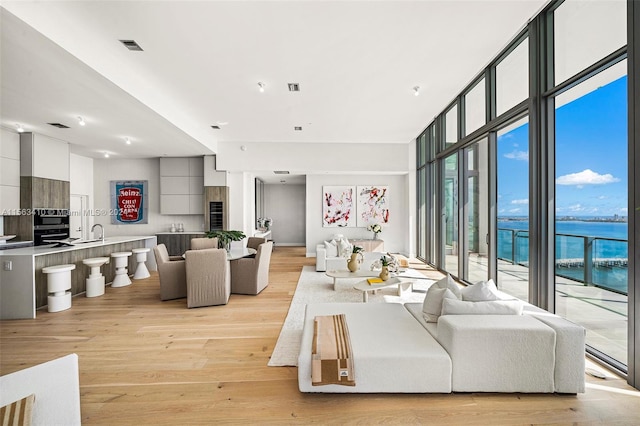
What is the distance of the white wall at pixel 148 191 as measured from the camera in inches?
304

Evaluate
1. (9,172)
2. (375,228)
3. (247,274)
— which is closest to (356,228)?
(375,228)

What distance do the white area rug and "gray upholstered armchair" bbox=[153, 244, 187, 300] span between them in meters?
1.78

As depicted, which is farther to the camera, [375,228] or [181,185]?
[375,228]

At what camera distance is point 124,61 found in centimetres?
342

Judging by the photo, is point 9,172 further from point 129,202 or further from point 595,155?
point 595,155

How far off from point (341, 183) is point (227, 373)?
6.58 meters

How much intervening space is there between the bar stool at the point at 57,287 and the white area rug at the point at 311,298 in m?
3.17

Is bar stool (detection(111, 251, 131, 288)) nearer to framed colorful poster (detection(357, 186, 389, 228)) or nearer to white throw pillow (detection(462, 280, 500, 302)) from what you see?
white throw pillow (detection(462, 280, 500, 302))

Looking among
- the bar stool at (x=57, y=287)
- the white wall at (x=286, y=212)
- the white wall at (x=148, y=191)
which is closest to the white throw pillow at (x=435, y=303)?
the bar stool at (x=57, y=287)

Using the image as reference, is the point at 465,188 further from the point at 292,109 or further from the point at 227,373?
the point at 227,373

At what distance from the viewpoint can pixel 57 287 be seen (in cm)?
389

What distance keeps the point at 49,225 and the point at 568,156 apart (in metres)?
8.69

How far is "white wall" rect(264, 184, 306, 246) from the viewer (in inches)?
436

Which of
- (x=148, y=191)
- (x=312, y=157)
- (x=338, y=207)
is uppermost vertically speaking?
(x=312, y=157)
